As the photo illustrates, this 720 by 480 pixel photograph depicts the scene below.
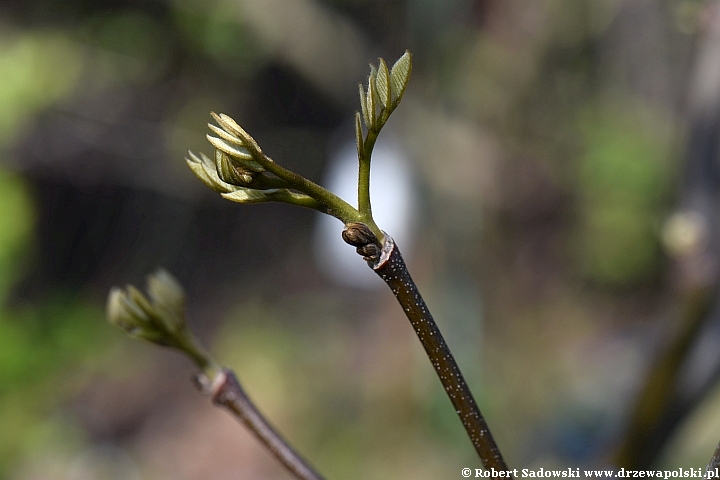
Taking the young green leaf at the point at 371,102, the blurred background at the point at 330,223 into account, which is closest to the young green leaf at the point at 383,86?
A: the young green leaf at the point at 371,102

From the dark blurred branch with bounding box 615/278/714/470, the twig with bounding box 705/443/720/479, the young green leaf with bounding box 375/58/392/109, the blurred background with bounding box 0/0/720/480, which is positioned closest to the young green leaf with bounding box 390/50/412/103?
the young green leaf with bounding box 375/58/392/109

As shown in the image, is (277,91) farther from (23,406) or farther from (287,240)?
(23,406)

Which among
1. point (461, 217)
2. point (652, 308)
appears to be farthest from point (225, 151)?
point (652, 308)

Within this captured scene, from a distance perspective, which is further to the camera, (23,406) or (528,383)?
(23,406)

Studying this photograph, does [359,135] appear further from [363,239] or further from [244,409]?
[244,409]

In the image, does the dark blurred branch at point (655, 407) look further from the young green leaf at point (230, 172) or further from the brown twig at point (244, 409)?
the young green leaf at point (230, 172)

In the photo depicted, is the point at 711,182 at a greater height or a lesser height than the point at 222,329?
lesser

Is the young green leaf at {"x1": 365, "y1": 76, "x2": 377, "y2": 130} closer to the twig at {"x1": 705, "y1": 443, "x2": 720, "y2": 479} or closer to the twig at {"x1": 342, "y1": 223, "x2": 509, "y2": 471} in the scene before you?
the twig at {"x1": 342, "y1": 223, "x2": 509, "y2": 471}
